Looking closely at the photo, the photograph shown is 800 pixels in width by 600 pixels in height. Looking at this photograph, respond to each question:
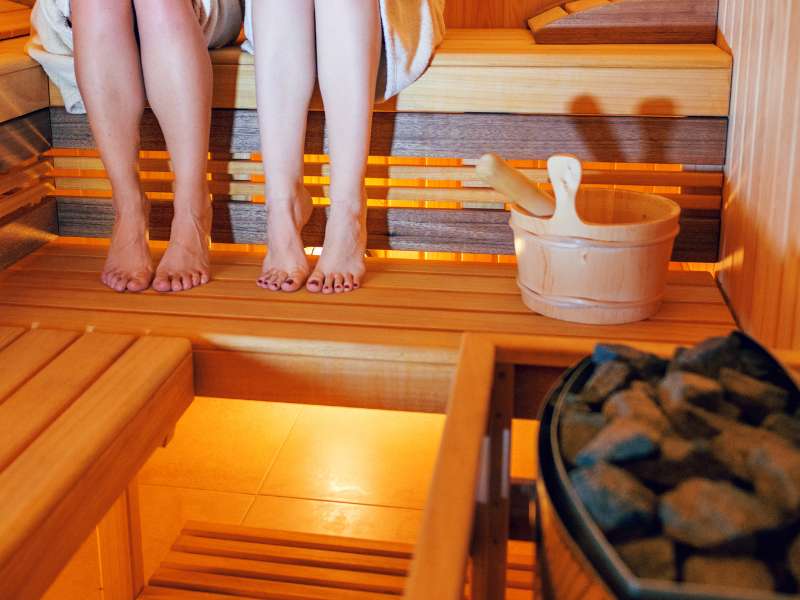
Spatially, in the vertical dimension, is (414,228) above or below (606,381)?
below

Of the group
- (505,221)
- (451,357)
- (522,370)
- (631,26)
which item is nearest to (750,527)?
(522,370)

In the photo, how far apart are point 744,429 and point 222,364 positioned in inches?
41.0

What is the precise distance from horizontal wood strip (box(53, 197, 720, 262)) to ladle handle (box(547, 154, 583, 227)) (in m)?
0.50

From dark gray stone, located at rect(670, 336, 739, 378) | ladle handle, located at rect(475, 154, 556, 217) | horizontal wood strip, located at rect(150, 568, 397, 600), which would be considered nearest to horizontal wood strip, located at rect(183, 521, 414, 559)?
horizontal wood strip, located at rect(150, 568, 397, 600)

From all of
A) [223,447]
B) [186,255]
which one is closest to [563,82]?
[186,255]

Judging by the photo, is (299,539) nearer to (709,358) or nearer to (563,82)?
(563,82)

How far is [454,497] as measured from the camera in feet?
2.31

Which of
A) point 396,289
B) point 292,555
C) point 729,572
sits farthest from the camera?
point 292,555

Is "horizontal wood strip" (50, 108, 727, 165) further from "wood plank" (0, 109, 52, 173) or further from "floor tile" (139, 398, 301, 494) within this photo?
"floor tile" (139, 398, 301, 494)

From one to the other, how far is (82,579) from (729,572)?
1.71m

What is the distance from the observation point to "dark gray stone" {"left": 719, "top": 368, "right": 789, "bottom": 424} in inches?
29.6

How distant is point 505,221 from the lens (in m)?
1.99

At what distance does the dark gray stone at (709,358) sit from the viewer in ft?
2.60

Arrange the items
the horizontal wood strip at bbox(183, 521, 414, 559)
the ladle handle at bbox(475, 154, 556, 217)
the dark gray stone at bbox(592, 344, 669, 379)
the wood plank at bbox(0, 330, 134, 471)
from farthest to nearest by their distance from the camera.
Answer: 1. the horizontal wood strip at bbox(183, 521, 414, 559)
2. the ladle handle at bbox(475, 154, 556, 217)
3. the wood plank at bbox(0, 330, 134, 471)
4. the dark gray stone at bbox(592, 344, 669, 379)
